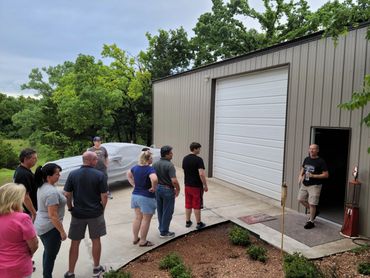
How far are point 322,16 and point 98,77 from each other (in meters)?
14.5

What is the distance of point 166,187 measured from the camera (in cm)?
518

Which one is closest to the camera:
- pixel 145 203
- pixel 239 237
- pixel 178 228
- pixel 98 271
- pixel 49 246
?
pixel 49 246

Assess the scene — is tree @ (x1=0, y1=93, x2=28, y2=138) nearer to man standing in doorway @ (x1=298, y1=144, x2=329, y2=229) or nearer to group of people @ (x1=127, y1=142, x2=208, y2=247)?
group of people @ (x1=127, y1=142, x2=208, y2=247)

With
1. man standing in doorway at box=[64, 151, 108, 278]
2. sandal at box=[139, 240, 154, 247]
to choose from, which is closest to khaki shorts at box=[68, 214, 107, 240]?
man standing in doorway at box=[64, 151, 108, 278]

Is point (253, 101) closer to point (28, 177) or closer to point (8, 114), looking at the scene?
point (28, 177)

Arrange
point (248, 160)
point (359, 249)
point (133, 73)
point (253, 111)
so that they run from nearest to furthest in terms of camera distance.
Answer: point (359, 249) < point (253, 111) < point (248, 160) < point (133, 73)

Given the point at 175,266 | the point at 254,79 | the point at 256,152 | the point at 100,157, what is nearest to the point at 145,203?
the point at 175,266

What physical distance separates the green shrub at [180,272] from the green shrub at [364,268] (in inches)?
87.7

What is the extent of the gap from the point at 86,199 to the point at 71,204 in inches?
11.9

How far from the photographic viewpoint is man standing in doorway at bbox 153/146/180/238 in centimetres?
512

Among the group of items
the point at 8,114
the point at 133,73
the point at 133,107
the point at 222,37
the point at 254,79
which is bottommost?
the point at 8,114

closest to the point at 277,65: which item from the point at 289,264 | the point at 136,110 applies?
the point at 289,264

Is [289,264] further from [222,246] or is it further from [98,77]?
[98,77]

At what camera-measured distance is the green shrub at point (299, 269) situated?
11.7 ft
